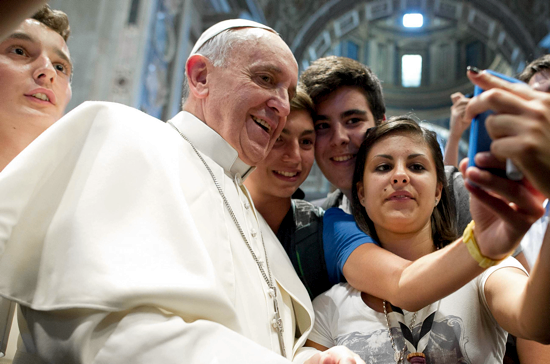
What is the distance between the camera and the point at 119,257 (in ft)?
3.78

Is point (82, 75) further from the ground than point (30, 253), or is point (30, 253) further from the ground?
point (82, 75)

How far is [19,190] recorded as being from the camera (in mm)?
1230

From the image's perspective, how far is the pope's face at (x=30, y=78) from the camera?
80.4 inches

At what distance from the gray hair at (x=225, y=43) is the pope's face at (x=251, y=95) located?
1 cm

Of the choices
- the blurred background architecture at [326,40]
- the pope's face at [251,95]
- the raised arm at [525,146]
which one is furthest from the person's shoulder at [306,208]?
the raised arm at [525,146]

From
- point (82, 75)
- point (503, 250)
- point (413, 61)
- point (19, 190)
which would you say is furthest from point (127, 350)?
point (413, 61)

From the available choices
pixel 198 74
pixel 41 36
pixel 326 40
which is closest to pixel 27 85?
pixel 41 36

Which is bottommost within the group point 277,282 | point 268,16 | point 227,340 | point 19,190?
point 277,282

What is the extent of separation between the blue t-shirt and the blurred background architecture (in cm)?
109

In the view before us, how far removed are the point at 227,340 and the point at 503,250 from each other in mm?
702

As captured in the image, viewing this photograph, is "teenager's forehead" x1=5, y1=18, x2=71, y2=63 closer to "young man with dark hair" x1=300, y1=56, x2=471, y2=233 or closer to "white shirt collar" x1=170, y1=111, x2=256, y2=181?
"white shirt collar" x1=170, y1=111, x2=256, y2=181

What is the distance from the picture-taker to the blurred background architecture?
486 cm

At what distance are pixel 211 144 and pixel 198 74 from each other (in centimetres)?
36

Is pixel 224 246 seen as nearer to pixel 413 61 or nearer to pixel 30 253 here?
pixel 30 253
